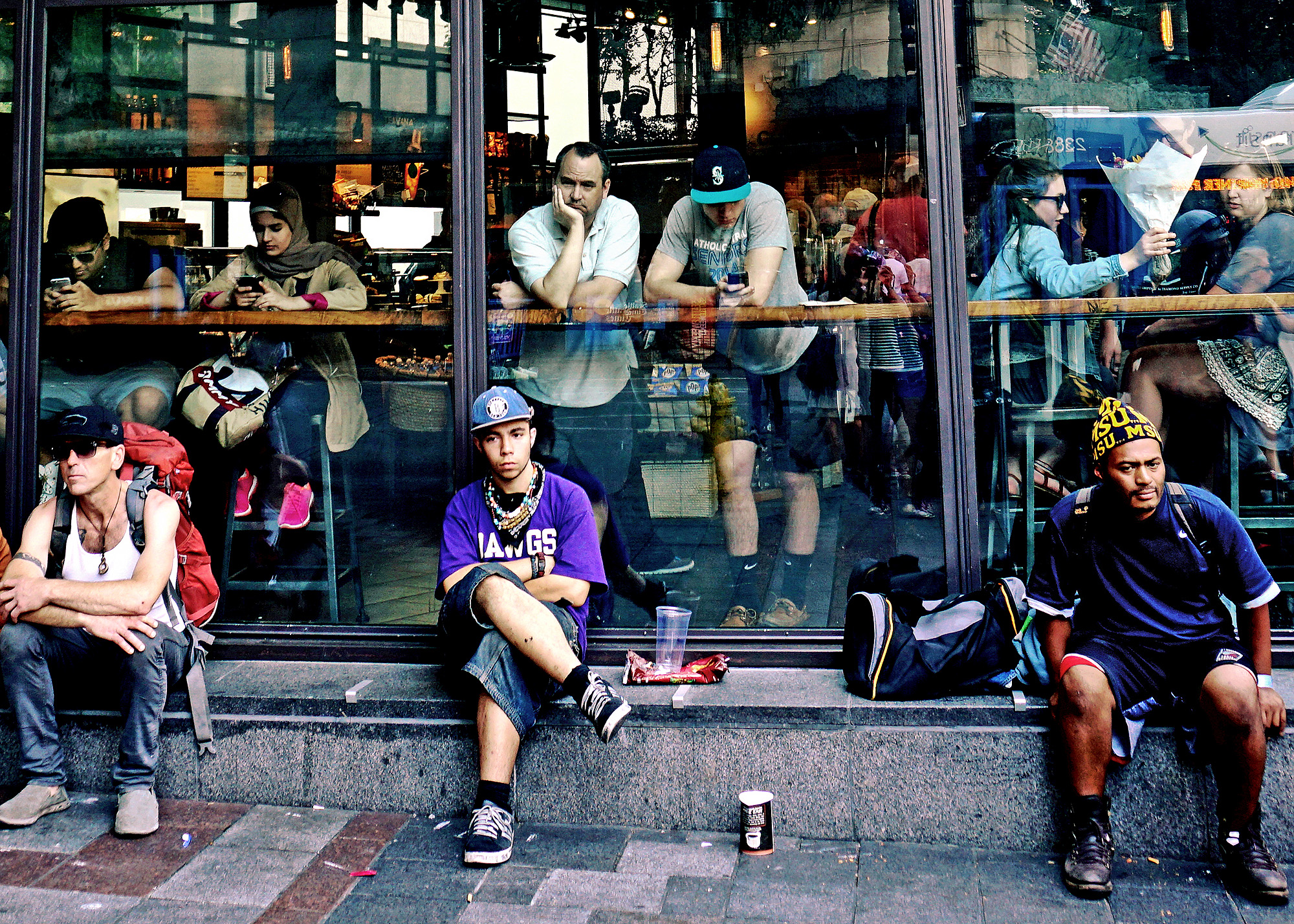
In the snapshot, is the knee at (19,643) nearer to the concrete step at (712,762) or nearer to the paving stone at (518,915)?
the concrete step at (712,762)

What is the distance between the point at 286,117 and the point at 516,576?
2356 mm

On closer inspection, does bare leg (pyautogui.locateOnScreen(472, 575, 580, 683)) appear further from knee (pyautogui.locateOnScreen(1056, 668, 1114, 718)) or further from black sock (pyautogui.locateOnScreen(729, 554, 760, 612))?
knee (pyautogui.locateOnScreen(1056, 668, 1114, 718))

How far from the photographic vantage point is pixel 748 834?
11.7ft

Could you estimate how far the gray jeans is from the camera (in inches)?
150

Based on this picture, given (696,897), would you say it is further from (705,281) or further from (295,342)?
(295,342)

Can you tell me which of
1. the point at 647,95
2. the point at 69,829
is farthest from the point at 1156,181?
the point at 69,829

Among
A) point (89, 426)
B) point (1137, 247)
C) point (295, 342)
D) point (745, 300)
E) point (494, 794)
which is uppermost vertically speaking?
point (1137, 247)

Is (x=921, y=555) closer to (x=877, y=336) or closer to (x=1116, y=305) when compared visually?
(x=877, y=336)

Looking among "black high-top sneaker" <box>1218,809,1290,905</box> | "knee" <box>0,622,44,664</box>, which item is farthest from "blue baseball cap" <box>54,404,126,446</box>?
"black high-top sneaker" <box>1218,809,1290,905</box>

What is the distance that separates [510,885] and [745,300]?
97.9 inches

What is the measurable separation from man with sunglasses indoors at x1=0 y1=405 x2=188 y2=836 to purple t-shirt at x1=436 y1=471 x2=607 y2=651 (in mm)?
950

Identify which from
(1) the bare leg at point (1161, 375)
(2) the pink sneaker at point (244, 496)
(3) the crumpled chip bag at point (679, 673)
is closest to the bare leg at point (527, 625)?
(3) the crumpled chip bag at point (679, 673)

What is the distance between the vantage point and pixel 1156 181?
15.3ft

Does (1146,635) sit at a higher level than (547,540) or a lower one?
lower
